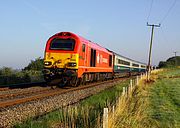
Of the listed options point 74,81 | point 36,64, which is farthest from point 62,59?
point 36,64

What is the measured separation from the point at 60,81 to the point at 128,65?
3470 centimetres

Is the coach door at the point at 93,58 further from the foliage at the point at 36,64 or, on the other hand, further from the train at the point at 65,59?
the foliage at the point at 36,64

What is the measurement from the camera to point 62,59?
2158cm

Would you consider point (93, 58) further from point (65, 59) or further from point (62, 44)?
point (65, 59)

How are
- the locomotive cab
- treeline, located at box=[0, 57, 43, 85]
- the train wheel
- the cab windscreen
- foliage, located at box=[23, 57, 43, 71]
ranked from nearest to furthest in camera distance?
Result: the locomotive cab
the cab windscreen
the train wheel
treeline, located at box=[0, 57, 43, 85]
foliage, located at box=[23, 57, 43, 71]

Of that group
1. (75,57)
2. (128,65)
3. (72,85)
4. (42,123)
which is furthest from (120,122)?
(128,65)

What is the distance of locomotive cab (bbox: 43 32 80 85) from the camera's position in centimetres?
2138

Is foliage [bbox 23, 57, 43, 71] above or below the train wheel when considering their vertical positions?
above

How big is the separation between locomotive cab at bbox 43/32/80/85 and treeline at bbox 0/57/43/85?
5.24 m

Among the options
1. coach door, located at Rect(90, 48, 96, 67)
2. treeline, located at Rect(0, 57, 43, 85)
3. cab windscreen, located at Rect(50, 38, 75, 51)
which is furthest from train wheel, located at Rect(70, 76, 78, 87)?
treeline, located at Rect(0, 57, 43, 85)

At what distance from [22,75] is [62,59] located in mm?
10236

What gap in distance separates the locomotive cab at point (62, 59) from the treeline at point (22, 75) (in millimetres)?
5242

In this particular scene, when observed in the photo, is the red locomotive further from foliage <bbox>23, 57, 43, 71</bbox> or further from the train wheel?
foliage <bbox>23, 57, 43, 71</bbox>

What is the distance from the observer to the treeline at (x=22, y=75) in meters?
26.0
